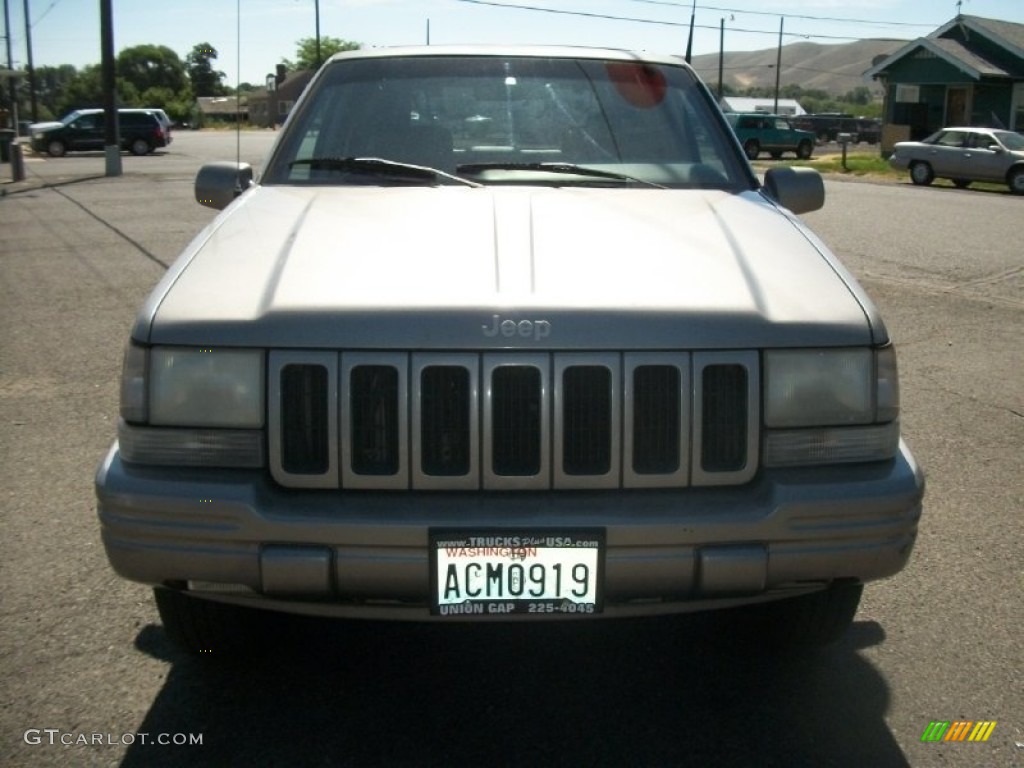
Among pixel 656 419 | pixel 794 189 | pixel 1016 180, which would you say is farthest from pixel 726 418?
pixel 1016 180

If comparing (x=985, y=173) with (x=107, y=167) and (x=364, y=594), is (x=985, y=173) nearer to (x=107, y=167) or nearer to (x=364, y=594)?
(x=107, y=167)

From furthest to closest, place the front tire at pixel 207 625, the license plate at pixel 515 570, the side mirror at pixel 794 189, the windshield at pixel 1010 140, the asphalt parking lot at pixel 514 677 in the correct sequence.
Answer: the windshield at pixel 1010 140
the side mirror at pixel 794 189
the front tire at pixel 207 625
the asphalt parking lot at pixel 514 677
the license plate at pixel 515 570

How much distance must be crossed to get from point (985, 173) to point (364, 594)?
25970 mm

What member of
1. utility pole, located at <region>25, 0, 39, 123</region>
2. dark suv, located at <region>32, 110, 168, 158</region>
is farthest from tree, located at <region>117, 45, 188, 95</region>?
dark suv, located at <region>32, 110, 168, 158</region>

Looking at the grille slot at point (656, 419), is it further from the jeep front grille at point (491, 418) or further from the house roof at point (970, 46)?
the house roof at point (970, 46)

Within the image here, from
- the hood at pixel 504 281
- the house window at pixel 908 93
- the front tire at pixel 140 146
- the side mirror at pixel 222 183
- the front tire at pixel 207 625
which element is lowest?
the front tire at pixel 140 146

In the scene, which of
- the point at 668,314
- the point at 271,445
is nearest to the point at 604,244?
the point at 668,314

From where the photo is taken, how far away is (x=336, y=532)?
2.57m

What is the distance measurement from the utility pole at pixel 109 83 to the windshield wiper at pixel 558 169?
24.8 m

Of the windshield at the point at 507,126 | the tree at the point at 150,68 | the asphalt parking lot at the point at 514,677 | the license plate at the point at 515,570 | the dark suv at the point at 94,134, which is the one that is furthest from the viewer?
the tree at the point at 150,68

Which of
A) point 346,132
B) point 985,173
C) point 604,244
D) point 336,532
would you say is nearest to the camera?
point 336,532

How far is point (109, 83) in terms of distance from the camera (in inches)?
1064

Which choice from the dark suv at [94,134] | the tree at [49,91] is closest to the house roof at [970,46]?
the dark suv at [94,134]

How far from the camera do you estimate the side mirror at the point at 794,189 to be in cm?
408
